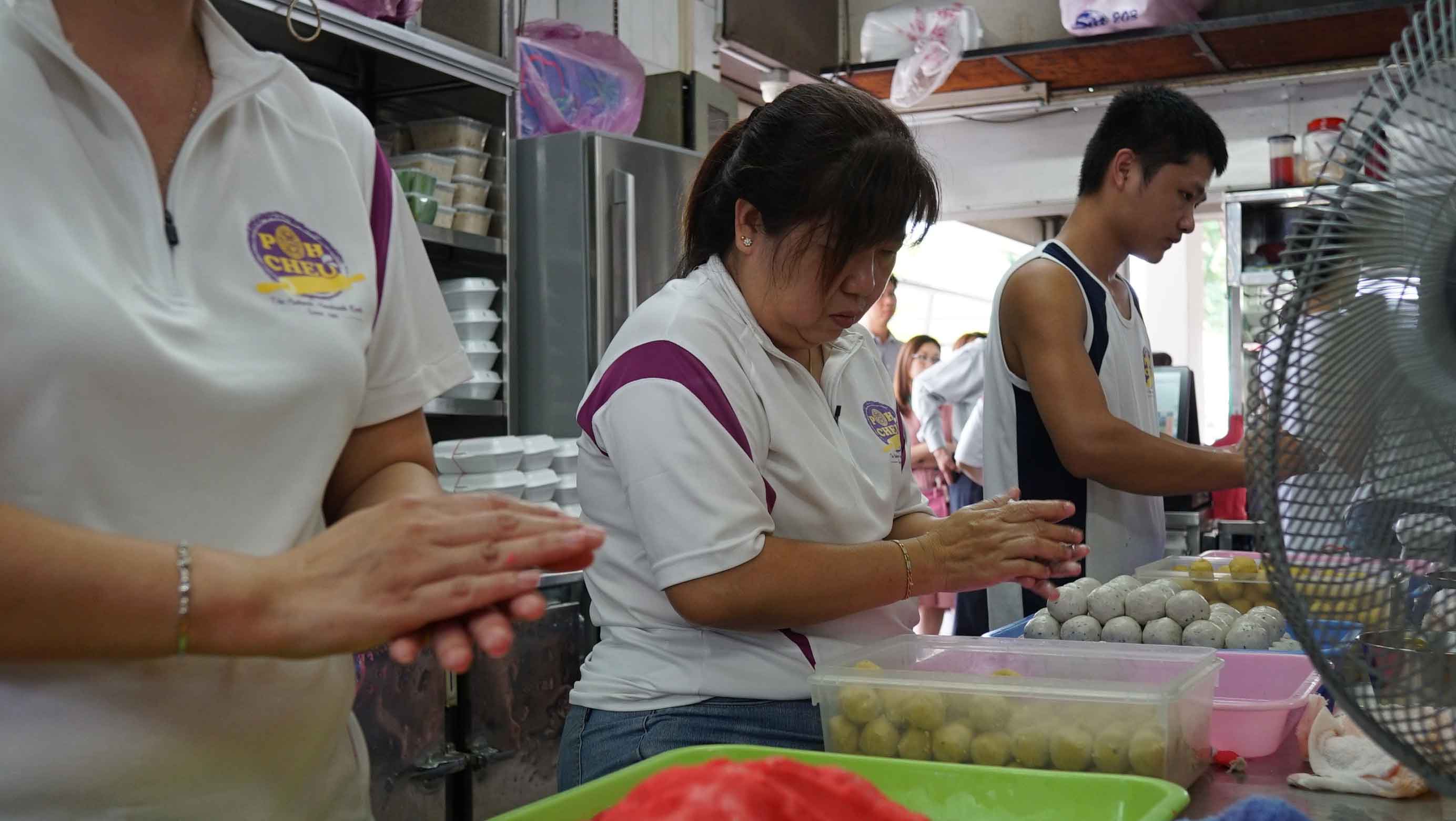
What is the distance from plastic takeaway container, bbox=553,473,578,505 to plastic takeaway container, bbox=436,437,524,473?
0.29 meters

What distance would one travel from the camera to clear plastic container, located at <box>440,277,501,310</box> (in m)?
3.44

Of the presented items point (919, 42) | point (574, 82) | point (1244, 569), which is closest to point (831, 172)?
point (1244, 569)

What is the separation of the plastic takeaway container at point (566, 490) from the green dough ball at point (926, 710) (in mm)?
2188

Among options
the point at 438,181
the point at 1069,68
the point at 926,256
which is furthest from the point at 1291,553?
the point at 926,256

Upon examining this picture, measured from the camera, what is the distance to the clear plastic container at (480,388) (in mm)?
3387

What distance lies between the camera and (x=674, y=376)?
4.77 feet

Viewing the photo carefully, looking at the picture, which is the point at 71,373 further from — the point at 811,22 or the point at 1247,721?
the point at 811,22

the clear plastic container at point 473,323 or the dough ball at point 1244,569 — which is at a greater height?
the clear plastic container at point 473,323

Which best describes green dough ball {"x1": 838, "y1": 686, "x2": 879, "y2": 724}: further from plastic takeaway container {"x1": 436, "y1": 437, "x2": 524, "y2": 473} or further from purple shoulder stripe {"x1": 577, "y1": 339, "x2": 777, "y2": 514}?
plastic takeaway container {"x1": 436, "y1": 437, "x2": 524, "y2": 473}

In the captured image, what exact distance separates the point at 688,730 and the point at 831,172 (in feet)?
2.24

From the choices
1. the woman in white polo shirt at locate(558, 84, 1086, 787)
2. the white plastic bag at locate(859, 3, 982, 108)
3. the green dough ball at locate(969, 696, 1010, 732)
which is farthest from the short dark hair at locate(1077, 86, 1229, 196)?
the white plastic bag at locate(859, 3, 982, 108)

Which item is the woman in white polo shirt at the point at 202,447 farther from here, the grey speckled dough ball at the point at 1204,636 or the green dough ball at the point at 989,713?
the grey speckled dough ball at the point at 1204,636

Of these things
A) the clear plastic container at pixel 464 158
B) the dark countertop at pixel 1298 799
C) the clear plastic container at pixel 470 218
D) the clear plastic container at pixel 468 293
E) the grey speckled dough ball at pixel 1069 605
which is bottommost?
the dark countertop at pixel 1298 799

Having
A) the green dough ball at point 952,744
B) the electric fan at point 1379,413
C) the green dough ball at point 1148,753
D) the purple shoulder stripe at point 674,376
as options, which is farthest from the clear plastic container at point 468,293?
the electric fan at point 1379,413
